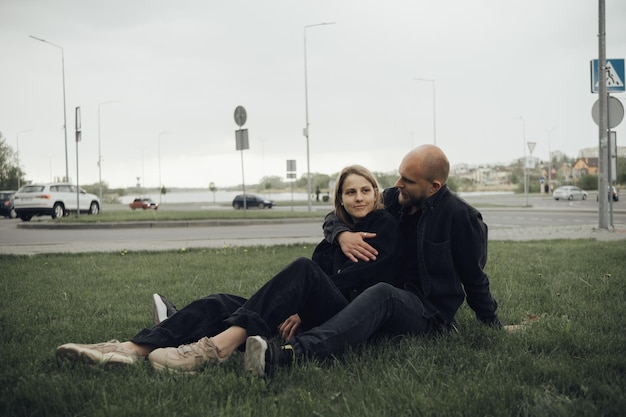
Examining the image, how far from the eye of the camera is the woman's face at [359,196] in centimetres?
360

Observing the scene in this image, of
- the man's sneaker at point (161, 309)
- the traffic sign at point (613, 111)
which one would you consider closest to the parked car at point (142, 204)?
the traffic sign at point (613, 111)

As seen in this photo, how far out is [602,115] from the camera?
13273mm

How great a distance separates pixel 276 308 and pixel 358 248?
0.66m

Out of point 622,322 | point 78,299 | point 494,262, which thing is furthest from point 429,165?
point 494,262

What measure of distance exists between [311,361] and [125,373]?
3.32 ft

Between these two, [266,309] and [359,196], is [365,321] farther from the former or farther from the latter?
[359,196]

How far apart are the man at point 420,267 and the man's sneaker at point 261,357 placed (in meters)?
0.11

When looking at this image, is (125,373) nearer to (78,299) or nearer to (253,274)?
(78,299)

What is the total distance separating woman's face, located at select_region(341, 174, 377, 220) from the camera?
3604 millimetres

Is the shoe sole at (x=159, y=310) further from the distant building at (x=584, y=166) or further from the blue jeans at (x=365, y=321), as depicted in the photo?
the distant building at (x=584, y=166)

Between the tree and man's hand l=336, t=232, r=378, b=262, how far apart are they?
56.1 m

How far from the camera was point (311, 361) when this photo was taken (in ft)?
9.92


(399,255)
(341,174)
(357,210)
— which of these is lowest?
(399,255)

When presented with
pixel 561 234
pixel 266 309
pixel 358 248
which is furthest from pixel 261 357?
pixel 561 234
